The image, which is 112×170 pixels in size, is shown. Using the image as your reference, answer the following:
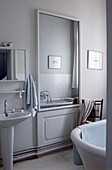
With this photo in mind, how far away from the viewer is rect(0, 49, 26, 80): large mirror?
257 centimetres

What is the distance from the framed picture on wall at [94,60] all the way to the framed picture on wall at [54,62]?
29.4 inches

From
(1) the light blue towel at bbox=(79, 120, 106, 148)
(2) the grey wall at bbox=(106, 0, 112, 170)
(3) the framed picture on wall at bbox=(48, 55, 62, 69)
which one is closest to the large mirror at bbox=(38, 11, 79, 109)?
(3) the framed picture on wall at bbox=(48, 55, 62, 69)

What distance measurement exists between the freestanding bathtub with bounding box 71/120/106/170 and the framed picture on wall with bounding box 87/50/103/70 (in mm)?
1555

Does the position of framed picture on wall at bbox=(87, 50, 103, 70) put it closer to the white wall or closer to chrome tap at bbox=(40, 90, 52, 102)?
the white wall

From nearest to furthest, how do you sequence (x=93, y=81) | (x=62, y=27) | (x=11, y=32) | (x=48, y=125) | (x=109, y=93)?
(x=109, y=93) → (x=11, y=32) → (x=48, y=125) → (x=62, y=27) → (x=93, y=81)

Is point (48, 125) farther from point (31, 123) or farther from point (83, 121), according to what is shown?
point (83, 121)

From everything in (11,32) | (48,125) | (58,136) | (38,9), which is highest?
(38,9)

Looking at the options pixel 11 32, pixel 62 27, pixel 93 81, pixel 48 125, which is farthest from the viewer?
pixel 93 81

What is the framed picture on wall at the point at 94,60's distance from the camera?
11.7ft

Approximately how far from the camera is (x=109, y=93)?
21.4 inches

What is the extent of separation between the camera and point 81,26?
342 centimetres

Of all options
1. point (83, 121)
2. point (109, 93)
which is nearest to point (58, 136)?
point (83, 121)

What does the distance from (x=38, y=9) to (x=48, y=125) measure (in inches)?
83.2

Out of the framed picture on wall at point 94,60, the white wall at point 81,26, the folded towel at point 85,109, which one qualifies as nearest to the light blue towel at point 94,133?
the folded towel at point 85,109
